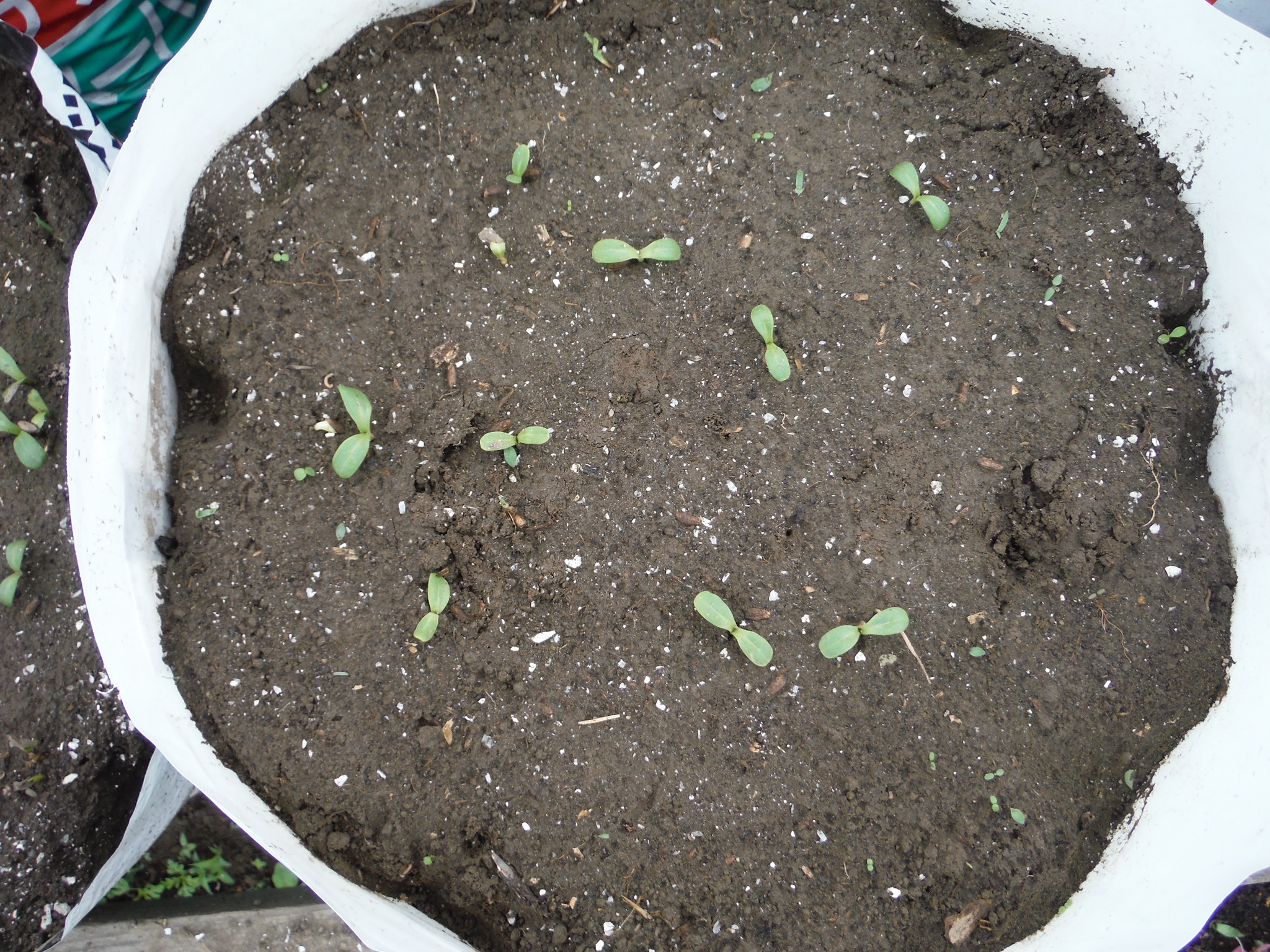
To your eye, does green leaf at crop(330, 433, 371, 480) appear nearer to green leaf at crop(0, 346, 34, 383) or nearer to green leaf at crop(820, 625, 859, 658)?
green leaf at crop(0, 346, 34, 383)

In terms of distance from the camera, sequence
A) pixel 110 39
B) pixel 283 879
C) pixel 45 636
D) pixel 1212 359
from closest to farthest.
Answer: pixel 1212 359
pixel 45 636
pixel 110 39
pixel 283 879

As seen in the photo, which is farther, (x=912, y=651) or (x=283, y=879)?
(x=283, y=879)

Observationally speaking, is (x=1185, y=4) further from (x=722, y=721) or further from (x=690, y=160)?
(x=722, y=721)

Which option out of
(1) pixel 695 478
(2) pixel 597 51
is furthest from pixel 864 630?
(2) pixel 597 51

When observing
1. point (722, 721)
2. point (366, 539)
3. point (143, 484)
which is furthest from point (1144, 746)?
point (143, 484)

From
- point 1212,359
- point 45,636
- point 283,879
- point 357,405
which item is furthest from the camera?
point 283,879

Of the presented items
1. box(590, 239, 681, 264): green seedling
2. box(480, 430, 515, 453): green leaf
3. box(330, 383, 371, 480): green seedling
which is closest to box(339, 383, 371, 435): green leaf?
box(330, 383, 371, 480): green seedling

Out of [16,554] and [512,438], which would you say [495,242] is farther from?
[16,554]
